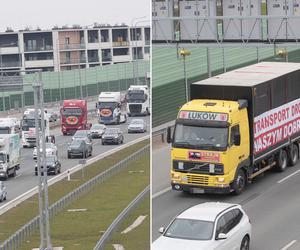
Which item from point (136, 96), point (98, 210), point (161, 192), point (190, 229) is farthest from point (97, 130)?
point (161, 192)

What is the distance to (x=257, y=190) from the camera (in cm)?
1448

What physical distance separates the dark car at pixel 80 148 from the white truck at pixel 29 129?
0.22m

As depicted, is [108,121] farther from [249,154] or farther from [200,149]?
[249,154]

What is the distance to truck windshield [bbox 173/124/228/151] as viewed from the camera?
512 inches

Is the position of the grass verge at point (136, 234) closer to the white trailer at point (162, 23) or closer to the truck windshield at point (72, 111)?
the truck windshield at point (72, 111)

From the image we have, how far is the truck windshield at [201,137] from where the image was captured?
42.7 ft

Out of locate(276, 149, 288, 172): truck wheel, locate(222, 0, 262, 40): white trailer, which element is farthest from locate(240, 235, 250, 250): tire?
locate(222, 0, 262, 40): white trailer

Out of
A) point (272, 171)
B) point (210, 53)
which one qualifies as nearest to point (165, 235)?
point (272, 171)

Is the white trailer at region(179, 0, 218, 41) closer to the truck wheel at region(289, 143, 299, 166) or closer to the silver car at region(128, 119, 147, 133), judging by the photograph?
the truck wheel at region(289, 143, 299, 166)

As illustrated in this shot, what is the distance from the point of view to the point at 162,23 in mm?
20375

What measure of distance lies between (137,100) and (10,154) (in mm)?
1120

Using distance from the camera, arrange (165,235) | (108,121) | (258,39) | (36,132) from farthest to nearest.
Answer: (258,39) < (165,235) < (108,121) < (36,132)

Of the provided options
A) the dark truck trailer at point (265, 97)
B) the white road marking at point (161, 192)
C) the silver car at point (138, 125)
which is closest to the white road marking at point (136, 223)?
the silver car at point (138, 125)

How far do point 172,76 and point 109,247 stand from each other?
13924mm
